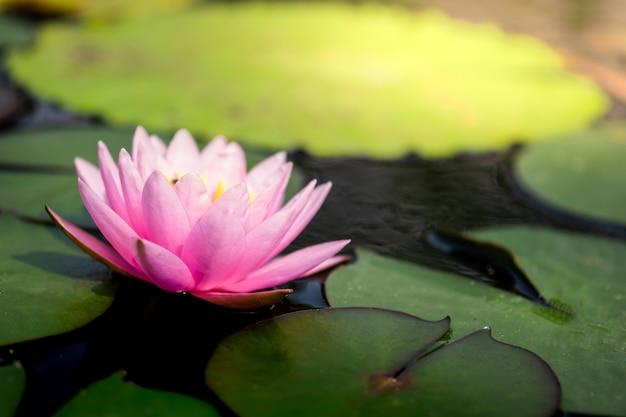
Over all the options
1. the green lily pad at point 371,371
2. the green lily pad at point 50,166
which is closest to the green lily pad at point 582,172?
the green lily pad at point 50,166

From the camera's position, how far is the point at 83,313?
109cm

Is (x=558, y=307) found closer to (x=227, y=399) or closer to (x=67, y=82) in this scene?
(x=227, y=399)

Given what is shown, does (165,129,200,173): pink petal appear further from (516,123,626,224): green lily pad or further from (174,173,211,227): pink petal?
(516,123,626,224): green lily pad

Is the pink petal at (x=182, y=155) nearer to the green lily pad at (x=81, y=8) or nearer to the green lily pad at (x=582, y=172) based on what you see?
the green lily pad at (x=582, y=172)

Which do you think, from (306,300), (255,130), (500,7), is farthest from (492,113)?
Answer: (500,7)

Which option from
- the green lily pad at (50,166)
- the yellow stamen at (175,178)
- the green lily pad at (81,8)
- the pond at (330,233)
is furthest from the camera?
the green lily pad at (81,8)

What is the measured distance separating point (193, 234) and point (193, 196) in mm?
70

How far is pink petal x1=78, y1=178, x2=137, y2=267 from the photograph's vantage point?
104 cm

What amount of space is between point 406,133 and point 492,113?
408 millimetres

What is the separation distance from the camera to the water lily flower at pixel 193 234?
1.03 meters

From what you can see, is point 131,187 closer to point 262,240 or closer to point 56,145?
point 262,240

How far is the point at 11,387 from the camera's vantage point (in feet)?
2.98

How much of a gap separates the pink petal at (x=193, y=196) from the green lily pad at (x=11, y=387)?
34 centimetres

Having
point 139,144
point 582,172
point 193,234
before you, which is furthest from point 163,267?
point 582,172
